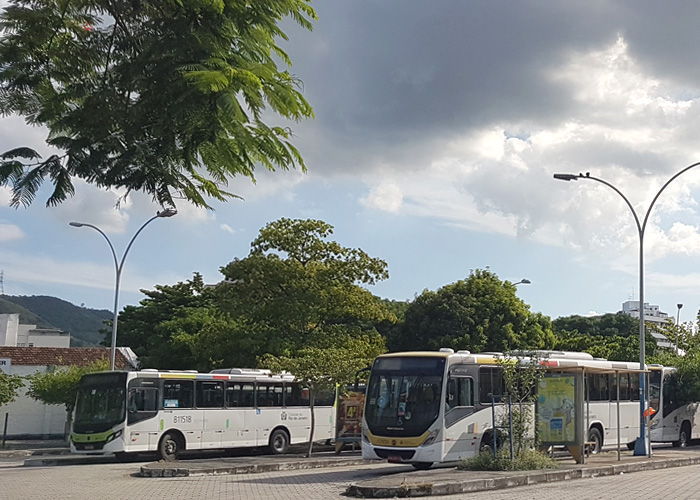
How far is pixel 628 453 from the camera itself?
28.5 metres

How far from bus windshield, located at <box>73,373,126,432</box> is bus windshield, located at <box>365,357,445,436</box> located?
930 cm

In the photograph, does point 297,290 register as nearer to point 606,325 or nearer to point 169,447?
point 169,447

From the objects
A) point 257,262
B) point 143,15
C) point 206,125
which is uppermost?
point 257,262

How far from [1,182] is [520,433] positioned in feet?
57.3

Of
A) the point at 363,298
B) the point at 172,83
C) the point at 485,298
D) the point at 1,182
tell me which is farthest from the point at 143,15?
the point at 485,298

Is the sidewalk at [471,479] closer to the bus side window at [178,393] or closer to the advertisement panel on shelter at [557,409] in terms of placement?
the advertisement panel on shelter at [557,409]

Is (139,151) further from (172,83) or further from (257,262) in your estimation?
(257,262)

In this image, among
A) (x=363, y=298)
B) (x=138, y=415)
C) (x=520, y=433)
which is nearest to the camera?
(x=520, y=433)

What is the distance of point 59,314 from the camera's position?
612ft

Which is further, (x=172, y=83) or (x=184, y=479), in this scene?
(x=184, y=479)

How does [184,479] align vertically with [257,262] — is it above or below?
below

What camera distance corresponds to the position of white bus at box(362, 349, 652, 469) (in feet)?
68.8

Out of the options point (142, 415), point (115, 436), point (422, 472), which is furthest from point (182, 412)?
point (422, 472)

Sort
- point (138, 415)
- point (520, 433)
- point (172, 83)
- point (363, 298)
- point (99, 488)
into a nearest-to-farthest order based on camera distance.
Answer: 1. point (172, 83)
2. point (99, 488)
3. point (520, 433)
4. point (138, 415)
5. point (363, 298)
